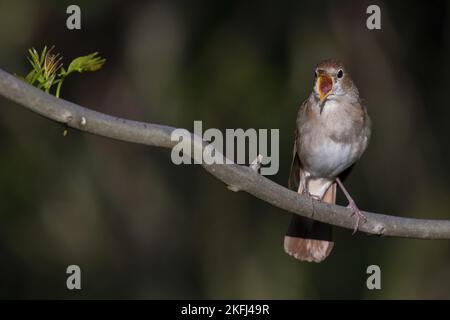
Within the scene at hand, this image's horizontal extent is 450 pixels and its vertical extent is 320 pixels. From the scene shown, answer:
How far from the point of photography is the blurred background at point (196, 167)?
7.14 m

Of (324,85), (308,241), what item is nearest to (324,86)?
(324,85)

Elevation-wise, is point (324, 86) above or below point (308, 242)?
above

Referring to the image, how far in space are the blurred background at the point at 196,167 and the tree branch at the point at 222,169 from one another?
3.19 meters

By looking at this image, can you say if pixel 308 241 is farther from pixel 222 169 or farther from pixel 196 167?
pixel 196 167

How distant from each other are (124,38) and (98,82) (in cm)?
46

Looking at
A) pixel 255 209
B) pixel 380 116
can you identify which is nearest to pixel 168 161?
pixel 255 209

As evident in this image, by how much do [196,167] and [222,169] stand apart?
445 centimetres

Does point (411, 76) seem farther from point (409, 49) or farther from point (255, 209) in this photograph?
point (255, 209)

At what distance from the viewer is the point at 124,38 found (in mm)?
7621

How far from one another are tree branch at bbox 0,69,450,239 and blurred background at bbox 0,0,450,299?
10.5 ft

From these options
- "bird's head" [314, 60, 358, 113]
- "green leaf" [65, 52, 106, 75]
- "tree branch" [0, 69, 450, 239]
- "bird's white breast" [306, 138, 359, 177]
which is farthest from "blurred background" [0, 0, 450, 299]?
"green leaf" [65, 52, 106, 75]

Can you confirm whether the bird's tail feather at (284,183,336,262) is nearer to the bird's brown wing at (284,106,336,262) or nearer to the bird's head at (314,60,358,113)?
the bird's brown wing at (284,106,336,262)

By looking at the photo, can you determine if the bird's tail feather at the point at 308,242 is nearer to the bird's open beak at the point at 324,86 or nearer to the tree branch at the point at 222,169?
Result: the bird's open beak at the point at 324,86

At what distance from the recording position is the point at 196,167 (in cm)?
757
